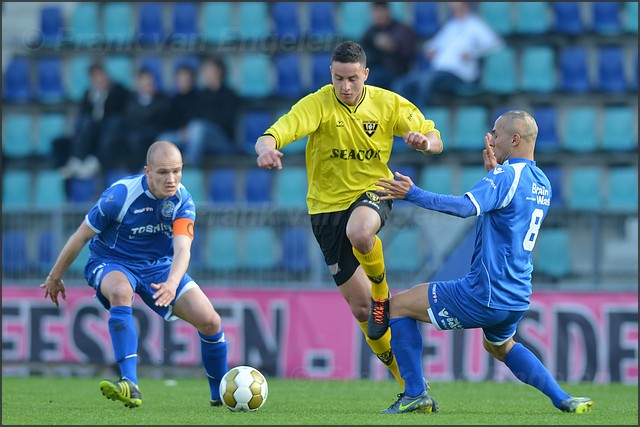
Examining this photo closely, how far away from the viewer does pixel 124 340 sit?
791cm

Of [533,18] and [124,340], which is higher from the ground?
[533,18]

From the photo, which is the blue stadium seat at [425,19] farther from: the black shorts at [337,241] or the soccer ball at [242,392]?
the soccer ball at [242,392]

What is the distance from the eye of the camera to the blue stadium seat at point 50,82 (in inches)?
718

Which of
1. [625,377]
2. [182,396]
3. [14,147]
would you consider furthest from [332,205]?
[14,147]

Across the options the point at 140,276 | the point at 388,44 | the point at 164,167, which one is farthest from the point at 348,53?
the point at 388,44

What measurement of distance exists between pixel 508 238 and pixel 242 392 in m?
2.20

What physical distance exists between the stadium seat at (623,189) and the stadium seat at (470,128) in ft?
6.23

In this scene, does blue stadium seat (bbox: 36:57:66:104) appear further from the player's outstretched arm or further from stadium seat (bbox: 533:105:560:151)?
the player's outstretched arm

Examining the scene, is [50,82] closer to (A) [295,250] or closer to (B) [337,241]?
(A) [295,250]

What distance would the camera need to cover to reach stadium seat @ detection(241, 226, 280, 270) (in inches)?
542

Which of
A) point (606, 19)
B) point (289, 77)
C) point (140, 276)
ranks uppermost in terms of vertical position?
point (606, 19)

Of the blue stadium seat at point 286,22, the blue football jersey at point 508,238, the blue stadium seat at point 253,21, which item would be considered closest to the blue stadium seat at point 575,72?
the blue stadium seat at point 286,22

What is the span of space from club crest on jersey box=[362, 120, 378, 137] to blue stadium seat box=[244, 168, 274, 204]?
24.4 feet

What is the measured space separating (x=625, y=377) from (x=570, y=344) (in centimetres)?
70
